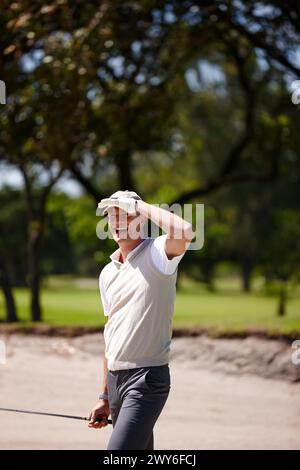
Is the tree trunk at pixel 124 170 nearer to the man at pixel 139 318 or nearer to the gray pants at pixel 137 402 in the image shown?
the man at pixel 139 318

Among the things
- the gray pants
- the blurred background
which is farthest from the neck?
the blurred background

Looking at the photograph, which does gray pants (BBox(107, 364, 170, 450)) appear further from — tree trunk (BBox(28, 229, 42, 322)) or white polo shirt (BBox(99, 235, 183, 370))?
tree trunk (BBox(28, 229, 42, 322))

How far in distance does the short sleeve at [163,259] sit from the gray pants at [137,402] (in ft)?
1.80

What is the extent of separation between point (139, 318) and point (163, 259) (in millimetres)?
345

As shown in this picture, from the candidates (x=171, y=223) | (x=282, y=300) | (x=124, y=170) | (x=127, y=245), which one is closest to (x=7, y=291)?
(x=124, y=170)

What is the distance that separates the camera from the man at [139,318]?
15.1 feet

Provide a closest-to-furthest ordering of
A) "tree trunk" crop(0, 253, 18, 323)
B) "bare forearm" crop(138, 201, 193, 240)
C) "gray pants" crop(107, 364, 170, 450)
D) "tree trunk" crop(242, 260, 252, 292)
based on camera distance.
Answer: "bare forearm" crop(138, 201, 193, 240) < "gray pants" crop(107, 364, 170, 450) < "tree trunk" crop(0, 253, 18, 323) < "tree trunk" crop(242, 260, 252, 292)

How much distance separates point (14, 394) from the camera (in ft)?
35.0

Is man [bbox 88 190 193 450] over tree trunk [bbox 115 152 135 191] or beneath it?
over

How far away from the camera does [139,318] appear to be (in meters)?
4.66

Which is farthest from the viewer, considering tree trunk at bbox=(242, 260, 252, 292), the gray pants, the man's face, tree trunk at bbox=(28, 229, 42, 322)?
tree trunk at bbox=(242, 260, 252, 292)

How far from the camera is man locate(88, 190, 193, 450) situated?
Answer: 459 centimetres

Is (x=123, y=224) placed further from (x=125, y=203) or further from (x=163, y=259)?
(x=163, y=259)

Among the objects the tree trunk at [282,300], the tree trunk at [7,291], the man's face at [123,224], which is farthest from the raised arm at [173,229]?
the tree trunk at [282,300]
